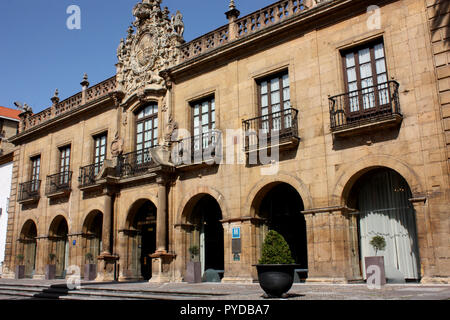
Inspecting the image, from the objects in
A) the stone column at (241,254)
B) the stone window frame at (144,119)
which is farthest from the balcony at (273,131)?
the stone window frame at (144,119)

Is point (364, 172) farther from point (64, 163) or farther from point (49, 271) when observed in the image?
point (64, 163)

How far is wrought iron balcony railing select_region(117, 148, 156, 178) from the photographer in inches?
797

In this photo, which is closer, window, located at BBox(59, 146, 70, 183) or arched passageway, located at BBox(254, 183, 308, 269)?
Answer: arched passageway, located at BBox(254, 183, 308, 269)

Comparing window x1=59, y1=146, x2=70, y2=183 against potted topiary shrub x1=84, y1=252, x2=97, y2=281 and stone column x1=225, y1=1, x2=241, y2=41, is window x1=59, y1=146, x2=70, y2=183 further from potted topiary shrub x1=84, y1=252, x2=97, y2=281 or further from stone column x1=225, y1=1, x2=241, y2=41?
stone column x1=225, y1=1, x2=241, y2=41

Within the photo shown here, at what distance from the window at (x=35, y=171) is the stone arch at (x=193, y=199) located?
1207cm

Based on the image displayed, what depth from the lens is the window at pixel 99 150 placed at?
75.2 ft

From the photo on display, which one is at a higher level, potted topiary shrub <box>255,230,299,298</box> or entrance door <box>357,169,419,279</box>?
entrance door <box>357,169,419,279</box>

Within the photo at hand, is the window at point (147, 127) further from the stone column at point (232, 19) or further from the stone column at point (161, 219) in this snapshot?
the stone column at point (232, 19)

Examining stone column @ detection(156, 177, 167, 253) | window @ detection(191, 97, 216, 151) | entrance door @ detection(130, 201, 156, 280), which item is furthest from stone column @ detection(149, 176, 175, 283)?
entrance door @ detection(130, 201, 156, 280)

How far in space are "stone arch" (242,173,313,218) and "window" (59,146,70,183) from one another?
1226 centimetres

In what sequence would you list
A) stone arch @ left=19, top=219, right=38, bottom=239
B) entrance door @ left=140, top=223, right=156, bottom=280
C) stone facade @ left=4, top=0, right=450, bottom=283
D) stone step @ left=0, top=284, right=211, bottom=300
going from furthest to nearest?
stone arch @ left=19, top=219, right=38, bottom=239
entrance door @ left=140, top=223, right=156, bottom=280
stone facade @ left=4, top=0, right=450, bottom=283
stone step @ left=0, top=284, right=211, bottom=300

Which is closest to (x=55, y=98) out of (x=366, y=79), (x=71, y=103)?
(x=71, y=103)
